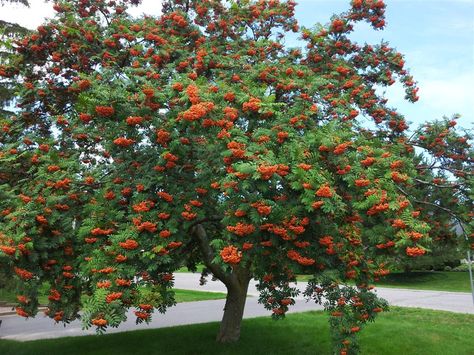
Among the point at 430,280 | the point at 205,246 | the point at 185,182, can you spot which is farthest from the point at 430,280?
the point at 185,182

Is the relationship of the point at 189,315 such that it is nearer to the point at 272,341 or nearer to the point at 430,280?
the point at 272,341

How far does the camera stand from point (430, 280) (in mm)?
32906

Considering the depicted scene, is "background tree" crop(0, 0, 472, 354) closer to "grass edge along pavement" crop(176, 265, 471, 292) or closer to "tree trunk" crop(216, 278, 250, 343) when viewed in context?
"tree trunk" crop(216, 278, 250, 343)

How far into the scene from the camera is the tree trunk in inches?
407

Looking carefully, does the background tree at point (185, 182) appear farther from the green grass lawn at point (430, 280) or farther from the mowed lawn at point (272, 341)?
the green grass lawn at point (430, 280)

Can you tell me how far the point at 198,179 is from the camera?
21.3 ft

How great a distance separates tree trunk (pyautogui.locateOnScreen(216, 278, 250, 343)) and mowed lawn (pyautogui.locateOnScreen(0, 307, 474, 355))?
25 centimetres

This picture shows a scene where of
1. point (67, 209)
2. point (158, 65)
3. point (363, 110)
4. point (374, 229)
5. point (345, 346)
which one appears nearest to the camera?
point (374, 229)

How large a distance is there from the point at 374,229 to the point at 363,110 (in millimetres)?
4489

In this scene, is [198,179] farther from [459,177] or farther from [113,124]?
[459,177]

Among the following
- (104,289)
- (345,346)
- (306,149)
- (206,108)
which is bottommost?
(345,346)

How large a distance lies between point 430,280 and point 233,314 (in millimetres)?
26651

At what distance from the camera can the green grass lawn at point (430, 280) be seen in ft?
97.8

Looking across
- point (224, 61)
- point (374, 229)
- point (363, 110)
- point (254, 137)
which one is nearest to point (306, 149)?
point (254, 137)
